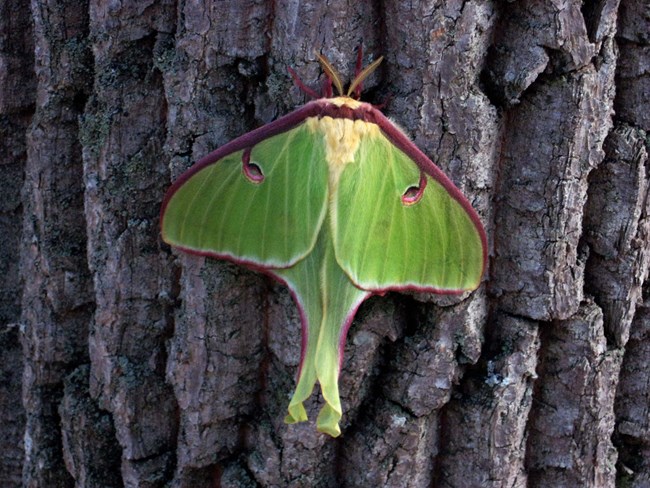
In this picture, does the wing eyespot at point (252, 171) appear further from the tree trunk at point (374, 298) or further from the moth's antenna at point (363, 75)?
the moth's antenna at point (363, 75)

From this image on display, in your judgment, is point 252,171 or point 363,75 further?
point 252,171

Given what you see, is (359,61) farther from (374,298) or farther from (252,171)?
(374,298)

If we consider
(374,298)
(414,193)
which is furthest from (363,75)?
(374,298)

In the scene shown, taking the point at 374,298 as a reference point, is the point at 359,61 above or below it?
above

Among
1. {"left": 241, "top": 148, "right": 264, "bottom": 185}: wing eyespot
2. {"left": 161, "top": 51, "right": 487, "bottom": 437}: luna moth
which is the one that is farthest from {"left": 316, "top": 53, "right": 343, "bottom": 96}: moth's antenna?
{"left": 241, "top": 148, "right": 264, "bottom": 185}: wing eyespot

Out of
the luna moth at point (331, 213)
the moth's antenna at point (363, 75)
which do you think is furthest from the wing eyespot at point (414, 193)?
the moth's antenna at point (363, 75)

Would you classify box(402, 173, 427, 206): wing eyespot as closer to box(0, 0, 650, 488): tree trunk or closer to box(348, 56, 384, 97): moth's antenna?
box(0, 0, 650, 488): tree trunk

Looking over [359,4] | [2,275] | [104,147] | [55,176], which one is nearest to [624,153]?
[359,4]
